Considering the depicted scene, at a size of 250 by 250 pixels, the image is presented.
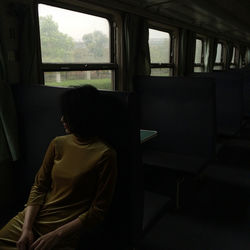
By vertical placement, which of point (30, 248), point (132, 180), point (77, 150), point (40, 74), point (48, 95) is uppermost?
point (40, 74)

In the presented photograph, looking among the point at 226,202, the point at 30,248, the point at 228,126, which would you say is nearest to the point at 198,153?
the point at 226,202

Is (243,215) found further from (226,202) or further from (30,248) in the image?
(30,248)

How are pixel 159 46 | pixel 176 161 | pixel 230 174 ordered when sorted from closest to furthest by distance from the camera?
pixel 176 161 < pixel 230 174 < pixel 159 46

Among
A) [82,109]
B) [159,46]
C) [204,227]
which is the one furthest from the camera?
[159,46]

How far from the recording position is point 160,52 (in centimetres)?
449

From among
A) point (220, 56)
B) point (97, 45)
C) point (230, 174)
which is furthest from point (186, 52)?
point (220, 56)

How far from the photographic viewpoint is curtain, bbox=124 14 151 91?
3.28 meters

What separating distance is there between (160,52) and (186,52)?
0.71 metres

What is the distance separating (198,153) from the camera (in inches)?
100.0

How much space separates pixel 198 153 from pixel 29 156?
5.23 feet

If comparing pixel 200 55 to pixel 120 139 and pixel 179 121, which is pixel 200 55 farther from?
pixel 120 139

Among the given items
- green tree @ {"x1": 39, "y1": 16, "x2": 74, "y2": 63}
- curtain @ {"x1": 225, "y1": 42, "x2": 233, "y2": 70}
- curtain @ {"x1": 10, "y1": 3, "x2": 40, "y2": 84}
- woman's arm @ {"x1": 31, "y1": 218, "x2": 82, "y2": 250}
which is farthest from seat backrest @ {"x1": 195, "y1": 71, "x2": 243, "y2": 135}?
curtain @ {"x1": 225, "y1": 42, "x2": 233, "y2": 70}

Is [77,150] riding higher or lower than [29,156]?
higher

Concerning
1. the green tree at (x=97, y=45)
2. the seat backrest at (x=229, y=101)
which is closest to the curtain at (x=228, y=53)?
the seat backrest at (x=229, y=101)
